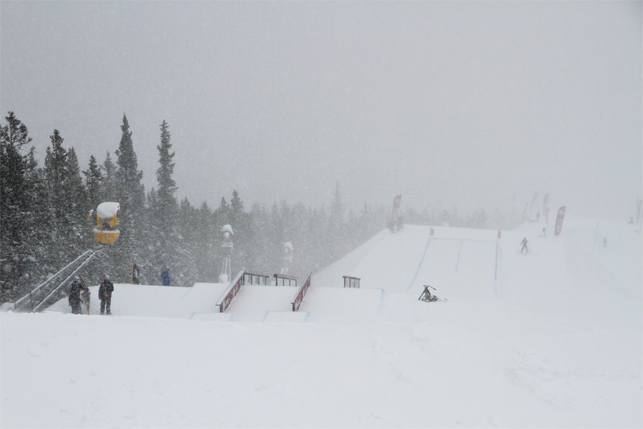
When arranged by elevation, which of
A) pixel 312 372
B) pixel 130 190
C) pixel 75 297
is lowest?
pixel 75 297

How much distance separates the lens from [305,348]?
7734mm

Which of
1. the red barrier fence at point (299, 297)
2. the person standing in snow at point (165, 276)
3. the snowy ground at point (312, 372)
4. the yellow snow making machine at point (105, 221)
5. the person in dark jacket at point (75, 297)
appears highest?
the yellow snow making machine at point (105, 221)

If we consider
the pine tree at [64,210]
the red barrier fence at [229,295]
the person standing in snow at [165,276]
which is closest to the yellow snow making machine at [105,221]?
the person standing in snow at [165,276]

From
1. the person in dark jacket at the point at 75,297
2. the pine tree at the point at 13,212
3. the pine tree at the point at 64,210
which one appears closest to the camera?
the person in dark jacket at the point at 75,297

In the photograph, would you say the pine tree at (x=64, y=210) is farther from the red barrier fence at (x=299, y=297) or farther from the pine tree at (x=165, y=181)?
the red barrier fence at (x=299, y=297)

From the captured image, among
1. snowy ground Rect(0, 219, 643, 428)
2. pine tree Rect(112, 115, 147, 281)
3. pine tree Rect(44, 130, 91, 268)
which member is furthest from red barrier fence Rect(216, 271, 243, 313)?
pine tree Rect(112, 115, 147, 281)

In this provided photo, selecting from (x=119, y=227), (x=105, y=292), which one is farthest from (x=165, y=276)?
(x=119, y=227)

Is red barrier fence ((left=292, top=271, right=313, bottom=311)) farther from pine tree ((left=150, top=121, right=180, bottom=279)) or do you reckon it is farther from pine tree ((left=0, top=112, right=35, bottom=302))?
pine tree ((left=150, top=121, right=180, bottom=279))

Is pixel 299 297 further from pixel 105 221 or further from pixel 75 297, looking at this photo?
pixel 105 221

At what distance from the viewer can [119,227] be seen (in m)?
28.1

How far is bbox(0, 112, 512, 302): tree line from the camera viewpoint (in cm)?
2072

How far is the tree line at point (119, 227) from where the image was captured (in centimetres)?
2072

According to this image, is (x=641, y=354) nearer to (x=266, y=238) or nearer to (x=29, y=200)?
(x=29, y=200)

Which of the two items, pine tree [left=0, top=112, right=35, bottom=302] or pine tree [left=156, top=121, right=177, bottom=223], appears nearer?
pine tree [left=0, top=112, right=35, bottom=302]
